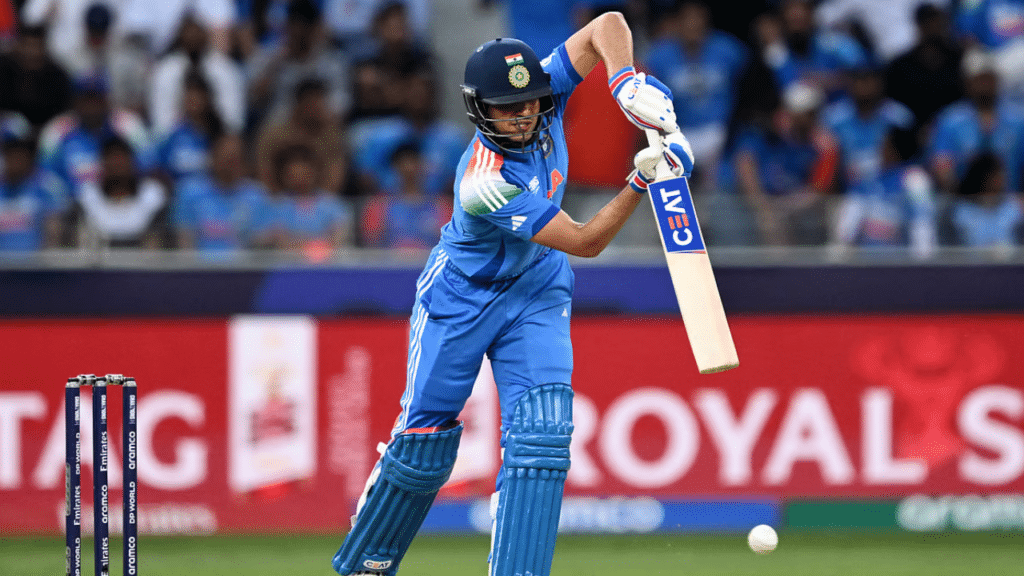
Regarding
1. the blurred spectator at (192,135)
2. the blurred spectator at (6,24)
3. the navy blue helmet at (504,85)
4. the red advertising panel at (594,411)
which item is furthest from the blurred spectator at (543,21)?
the navy blue helmet at (504,85)

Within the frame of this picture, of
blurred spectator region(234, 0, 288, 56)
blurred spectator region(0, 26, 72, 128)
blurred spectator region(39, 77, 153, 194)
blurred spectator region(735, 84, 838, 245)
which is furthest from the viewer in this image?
blurred spectator region(234, 0, 288, 56)

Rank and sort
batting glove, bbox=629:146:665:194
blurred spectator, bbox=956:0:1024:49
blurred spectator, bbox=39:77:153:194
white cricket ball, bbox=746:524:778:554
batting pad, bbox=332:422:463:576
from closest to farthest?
batting glove, bbox=629:146:665:194
batting pad, bbox=332:422:463:576
white cricket ball, bbox=746:524:778:554
blurred spectator, bbox=39:77:153:194
blurred spectator, bbox=956:0:1024:49

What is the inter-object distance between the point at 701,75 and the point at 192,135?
377 cm

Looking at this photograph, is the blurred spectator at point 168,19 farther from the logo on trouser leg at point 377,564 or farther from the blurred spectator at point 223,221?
the logo on trouser leg at point 377,564

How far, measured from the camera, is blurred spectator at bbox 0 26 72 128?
9.81 m

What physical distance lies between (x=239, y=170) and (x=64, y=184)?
129 cm

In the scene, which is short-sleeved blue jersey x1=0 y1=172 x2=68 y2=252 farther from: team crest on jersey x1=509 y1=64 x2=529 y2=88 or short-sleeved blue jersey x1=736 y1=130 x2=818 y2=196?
short-sleeved blue jersey x1=736 y1=130 x2=818 y2=196

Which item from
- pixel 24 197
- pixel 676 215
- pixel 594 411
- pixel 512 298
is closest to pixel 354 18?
pixel 24 197

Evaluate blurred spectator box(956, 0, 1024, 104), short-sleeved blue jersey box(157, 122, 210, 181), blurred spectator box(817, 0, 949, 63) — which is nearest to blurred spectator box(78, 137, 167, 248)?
short-sleeved blue jersey box(157, 122, 210, 181)

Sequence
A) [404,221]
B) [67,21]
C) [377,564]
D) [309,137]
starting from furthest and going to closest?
1. [67,21]
2. [309,137]
3. [404,221]
4. [377,564]

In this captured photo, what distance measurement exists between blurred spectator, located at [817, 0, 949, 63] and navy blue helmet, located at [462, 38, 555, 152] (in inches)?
251

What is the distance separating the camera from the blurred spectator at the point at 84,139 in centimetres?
927

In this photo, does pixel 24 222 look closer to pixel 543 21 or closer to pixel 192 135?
pixel 192 135

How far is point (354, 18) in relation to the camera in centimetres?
1055
